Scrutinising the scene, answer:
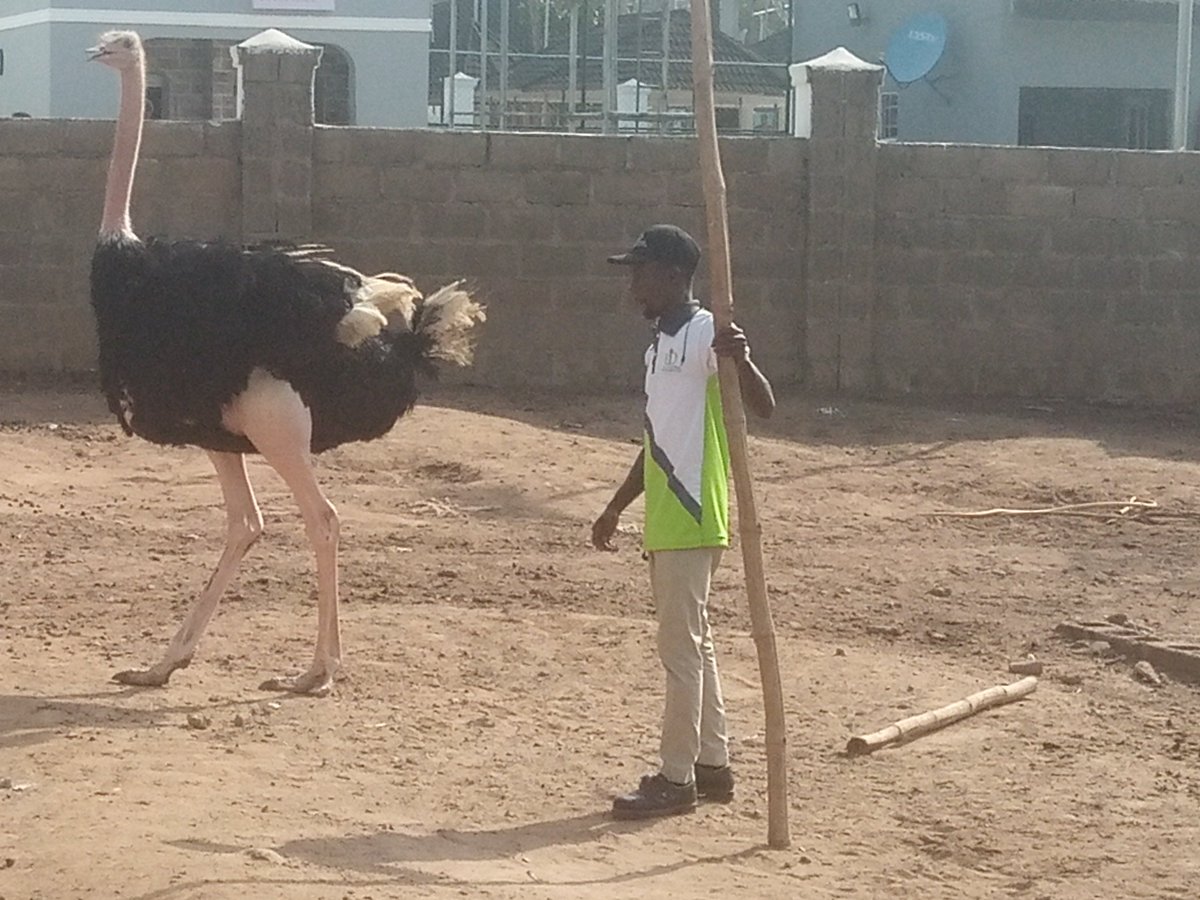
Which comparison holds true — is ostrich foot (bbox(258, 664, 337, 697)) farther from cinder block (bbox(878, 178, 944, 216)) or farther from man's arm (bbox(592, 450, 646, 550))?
cinder block (bbox(878, 178, 944, 216))

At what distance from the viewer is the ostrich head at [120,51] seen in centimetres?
731

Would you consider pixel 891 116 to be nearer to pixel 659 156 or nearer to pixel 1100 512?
pixel 659 156

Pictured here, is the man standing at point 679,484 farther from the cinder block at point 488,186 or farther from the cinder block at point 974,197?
the cinder block at point 974,197

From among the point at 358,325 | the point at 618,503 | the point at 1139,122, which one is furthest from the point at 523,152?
the point at 1139,122

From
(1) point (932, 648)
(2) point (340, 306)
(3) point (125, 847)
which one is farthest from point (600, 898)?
(1) point (932, 648)

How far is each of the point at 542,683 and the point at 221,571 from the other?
109 cm

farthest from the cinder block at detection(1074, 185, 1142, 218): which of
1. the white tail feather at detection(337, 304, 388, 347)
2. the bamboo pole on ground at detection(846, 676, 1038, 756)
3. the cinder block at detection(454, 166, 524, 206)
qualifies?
the white tail feather at detection(337, 304, 388, 347)

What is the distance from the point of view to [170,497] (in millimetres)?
10141

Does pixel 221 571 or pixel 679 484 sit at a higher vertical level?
pixel 679 484

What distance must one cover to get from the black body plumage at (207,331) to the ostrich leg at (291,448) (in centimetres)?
4

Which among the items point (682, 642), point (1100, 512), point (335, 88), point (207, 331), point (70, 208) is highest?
point (335, 88)

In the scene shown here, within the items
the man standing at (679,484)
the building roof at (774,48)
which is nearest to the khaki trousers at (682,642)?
the man standing at (679,484)

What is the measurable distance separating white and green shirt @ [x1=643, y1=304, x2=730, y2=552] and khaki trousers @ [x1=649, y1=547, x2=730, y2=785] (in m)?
0.05

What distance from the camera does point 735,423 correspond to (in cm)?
507
